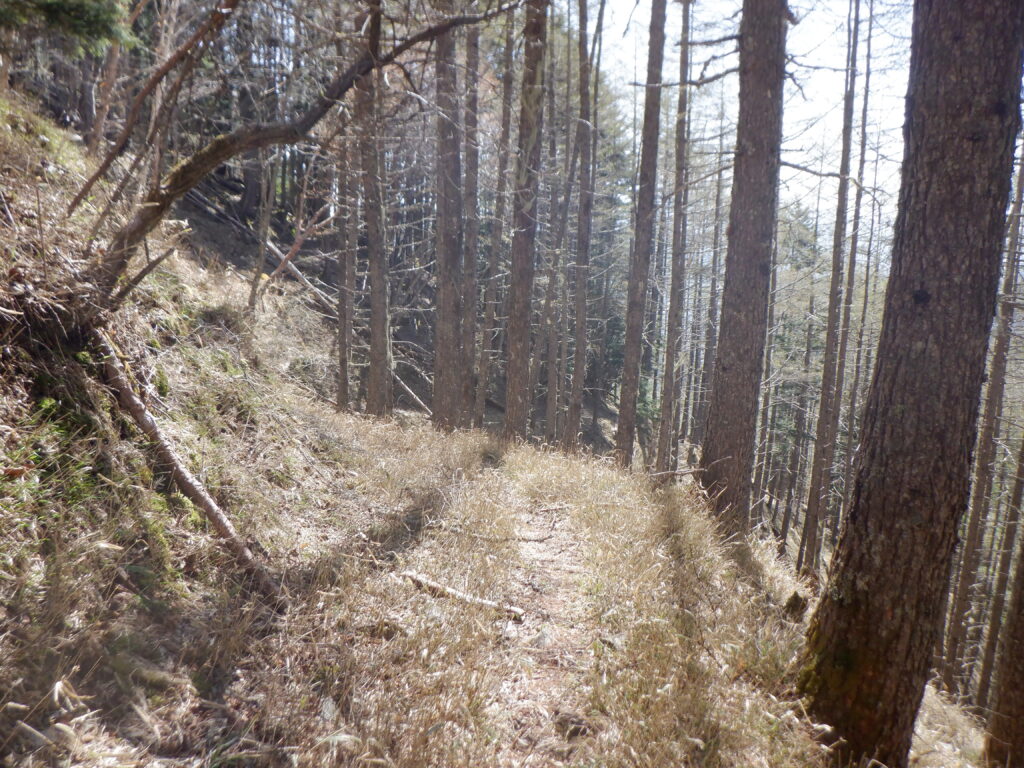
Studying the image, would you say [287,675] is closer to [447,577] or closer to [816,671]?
[447,577]

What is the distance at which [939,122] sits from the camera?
305cm

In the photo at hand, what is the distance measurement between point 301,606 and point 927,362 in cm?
373

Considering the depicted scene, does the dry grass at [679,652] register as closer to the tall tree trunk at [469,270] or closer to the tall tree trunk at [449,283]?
the tall tree trunk at [449,283]

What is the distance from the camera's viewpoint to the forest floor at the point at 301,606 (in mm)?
2291

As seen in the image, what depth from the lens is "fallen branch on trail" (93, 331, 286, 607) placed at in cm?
330

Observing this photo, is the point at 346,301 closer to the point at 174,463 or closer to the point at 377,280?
the point at 377,280

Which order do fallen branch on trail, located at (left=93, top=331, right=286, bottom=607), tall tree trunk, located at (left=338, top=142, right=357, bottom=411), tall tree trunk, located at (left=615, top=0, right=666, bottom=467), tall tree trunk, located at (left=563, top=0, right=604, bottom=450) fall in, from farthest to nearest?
1. tall tree trunk, located at (left=563, top=0, right=604, bottom=450)
2. tall tree trunk, located at (left=338, top=142, right=357, bottom=411)
3. tall tree trunk, located at (left=615, top=0, right=666, bottom=467)
4. fallen branch on trail, located at (left=93, top=331, right=286, bottom=607)

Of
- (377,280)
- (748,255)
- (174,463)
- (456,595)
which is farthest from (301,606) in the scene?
(377,280)

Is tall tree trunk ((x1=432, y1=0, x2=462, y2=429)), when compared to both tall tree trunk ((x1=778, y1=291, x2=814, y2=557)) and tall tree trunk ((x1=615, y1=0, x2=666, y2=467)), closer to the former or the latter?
tall tree trunk ((x1=615, y1=0, x2=666, y2=467))

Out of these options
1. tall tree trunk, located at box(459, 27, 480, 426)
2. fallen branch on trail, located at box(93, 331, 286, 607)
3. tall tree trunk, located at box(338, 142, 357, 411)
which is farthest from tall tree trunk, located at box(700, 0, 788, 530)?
tall tree trunk, located at box(338, 142, 357, 411)

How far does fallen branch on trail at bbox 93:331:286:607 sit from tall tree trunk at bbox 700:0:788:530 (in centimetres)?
455

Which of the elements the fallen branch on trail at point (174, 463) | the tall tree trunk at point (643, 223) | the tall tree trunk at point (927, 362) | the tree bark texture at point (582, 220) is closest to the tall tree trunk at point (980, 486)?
the tall tree trunk at point (643, 223)

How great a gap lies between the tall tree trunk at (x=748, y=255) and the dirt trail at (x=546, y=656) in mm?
2231

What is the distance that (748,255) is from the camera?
597cm
